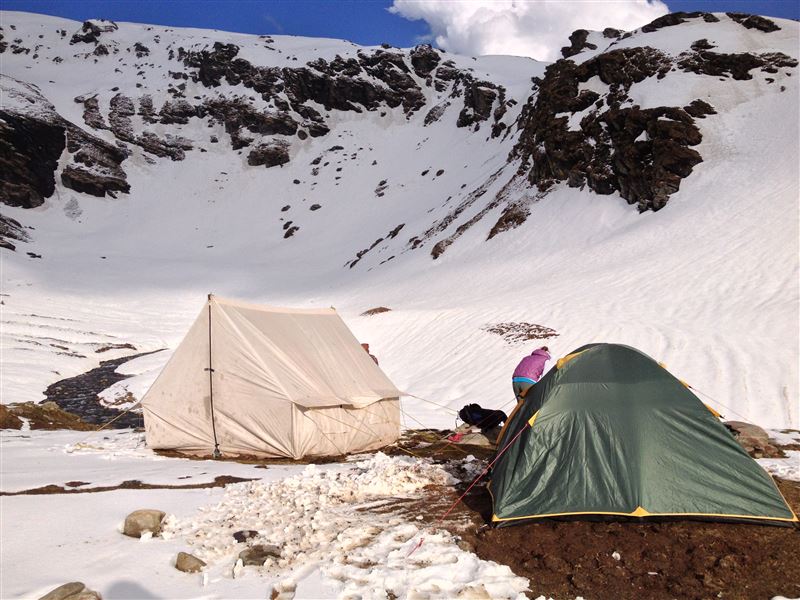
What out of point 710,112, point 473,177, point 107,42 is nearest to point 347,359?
point 710,112

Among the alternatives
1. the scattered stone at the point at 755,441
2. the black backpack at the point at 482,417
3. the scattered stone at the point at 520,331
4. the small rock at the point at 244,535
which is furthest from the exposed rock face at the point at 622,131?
the small rock at the point at 244,535

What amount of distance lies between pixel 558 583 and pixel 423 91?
88.7m

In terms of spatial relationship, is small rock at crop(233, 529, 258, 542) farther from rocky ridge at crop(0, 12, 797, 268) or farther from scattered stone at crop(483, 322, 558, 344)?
rocky ridge at crop(0, 12, 797, 268)

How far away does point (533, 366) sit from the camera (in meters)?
8.59

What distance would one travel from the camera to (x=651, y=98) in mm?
33062

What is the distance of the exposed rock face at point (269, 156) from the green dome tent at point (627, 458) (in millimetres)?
76877

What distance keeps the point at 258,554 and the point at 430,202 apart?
50268 mm

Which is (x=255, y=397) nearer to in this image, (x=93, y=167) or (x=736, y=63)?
(x=736, y=63)

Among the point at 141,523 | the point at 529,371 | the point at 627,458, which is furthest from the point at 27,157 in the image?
the point at 627,458

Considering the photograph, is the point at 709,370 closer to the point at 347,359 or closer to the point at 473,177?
the point at 347,359

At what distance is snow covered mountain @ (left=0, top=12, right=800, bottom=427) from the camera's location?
57.7 ft

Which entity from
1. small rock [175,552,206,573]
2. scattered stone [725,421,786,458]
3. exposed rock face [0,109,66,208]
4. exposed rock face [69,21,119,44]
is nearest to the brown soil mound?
small rock [175,552,206,573]

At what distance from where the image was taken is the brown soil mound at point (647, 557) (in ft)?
13.7

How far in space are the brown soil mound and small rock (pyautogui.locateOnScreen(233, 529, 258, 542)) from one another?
1.88 meters
